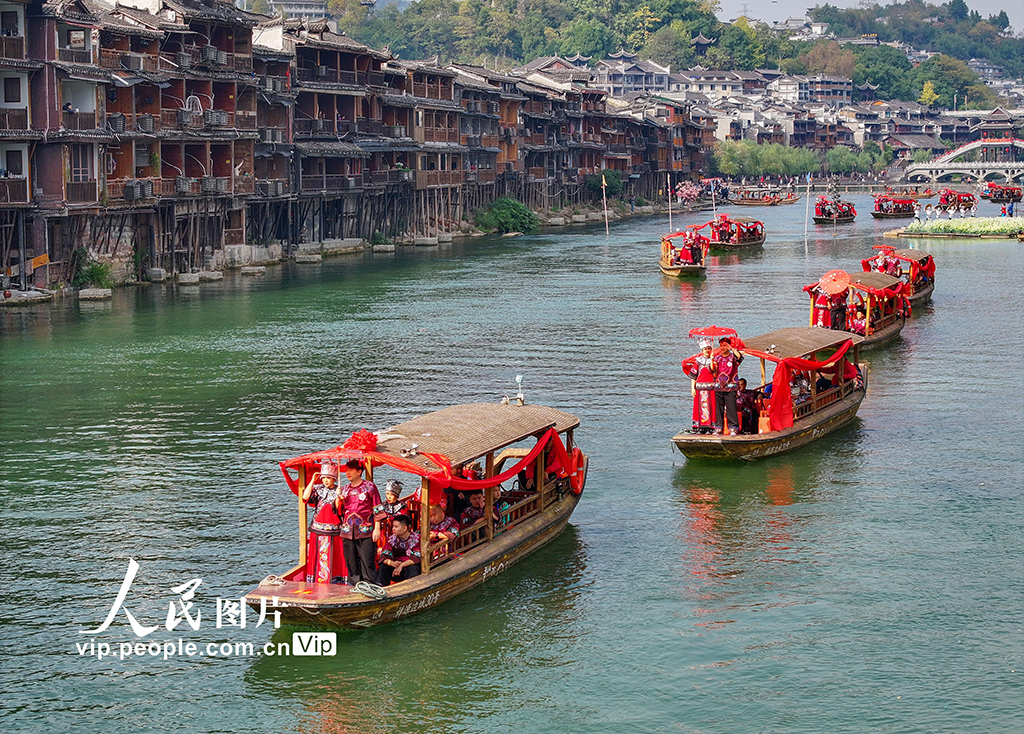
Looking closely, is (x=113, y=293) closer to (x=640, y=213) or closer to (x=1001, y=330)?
(x=1001, y=330)

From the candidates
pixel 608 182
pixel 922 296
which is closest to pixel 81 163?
pixel 922 296

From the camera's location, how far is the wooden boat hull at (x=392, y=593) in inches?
710

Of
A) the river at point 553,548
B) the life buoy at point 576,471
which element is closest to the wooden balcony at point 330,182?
the river at point 553,548

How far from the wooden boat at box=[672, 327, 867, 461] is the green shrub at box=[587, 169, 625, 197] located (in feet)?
294

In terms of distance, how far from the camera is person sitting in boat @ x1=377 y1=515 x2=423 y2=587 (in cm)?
1905

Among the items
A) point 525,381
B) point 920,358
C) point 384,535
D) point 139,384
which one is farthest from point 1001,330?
point 384,535

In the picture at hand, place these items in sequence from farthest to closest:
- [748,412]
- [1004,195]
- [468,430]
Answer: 1. [1004,195]
2. [748,412]
3. [468,430]

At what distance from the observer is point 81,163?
5381cm

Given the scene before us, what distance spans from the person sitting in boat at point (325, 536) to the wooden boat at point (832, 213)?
92617 millimetres

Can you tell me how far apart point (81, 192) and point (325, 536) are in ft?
125

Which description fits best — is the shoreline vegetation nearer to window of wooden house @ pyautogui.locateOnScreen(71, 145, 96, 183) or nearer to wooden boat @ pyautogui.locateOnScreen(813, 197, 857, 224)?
wooden boat @ pyautogui.locateOnScreen(813, 197, 857, 224)

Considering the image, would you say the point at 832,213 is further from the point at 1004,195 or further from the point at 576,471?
the point at 576,471

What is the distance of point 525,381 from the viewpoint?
37.3 meters

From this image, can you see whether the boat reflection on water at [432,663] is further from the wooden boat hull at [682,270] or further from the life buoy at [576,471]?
the wooden boat hull at [682,270]
